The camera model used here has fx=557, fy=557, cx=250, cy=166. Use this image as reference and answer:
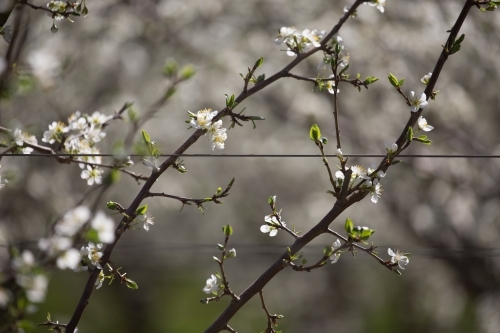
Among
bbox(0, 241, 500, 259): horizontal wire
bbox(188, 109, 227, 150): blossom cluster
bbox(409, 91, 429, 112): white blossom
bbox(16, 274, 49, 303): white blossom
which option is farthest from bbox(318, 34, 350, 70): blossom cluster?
bbox(16, 274, 49, 303): white blossom

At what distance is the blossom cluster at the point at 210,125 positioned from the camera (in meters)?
1.29

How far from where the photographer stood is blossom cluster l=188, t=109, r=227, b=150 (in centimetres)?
129

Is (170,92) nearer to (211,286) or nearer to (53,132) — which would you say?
(211,286)

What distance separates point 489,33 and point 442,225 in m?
1.61

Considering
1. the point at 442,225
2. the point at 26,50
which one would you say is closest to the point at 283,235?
the point at 442,225

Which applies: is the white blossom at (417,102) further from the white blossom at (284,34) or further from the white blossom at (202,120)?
the white blossom at (202,120)

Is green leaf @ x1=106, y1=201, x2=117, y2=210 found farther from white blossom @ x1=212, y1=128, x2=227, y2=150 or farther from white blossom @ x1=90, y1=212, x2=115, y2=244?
white blossom @ x1=90, y1=212, x2=115, y2=244

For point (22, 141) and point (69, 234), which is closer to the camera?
point (69, 234)

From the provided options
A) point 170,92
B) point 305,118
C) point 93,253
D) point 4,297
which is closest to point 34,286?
point 4,297

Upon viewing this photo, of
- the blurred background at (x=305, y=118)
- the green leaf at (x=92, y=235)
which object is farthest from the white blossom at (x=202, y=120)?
the blurred background at (x=305, y=118)

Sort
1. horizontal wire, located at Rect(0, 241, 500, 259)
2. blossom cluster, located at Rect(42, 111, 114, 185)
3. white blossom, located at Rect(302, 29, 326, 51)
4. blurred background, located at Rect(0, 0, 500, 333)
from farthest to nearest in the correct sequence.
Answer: blurred background, located at Rect(0, 0, 500, 333) → horizontal wire, located at Rect(0, 241, 500, 259) → blossom cluster, located at Rect(42, 111, 114, 185) → white blossom, located at Rect(302, 29, 326, 51)

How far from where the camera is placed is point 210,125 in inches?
51.4

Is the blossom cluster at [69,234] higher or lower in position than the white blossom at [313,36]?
lower

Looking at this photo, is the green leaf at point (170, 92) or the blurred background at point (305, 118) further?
the blurred background at point (305, 118)
